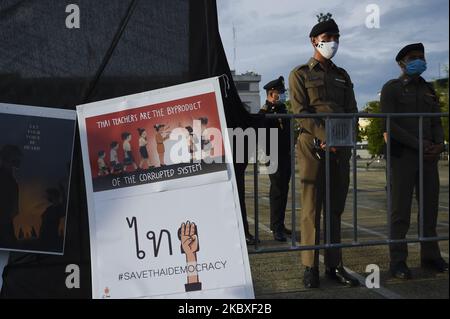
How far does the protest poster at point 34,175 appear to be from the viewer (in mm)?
2375

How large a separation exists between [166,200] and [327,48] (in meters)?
1.72

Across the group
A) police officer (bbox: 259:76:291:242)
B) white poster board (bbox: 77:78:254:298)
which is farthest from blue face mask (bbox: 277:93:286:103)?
white poster board (bbox: 77:78:254:298)

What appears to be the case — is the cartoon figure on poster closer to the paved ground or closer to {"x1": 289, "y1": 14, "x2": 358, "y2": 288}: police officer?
the paved ground

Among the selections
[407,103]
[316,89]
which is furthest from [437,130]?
[316,89]

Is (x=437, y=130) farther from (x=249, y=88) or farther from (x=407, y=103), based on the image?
(x=249, y=88)

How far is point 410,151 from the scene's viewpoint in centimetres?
344

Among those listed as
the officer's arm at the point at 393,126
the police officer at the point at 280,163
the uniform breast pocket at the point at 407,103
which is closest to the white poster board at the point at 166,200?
the officer's arm at the point at 393,126

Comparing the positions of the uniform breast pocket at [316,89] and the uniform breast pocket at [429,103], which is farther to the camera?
the uniform breast pocket at [429,103]

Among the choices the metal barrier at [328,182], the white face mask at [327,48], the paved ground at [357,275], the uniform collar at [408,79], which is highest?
the white face mask at [327,48]

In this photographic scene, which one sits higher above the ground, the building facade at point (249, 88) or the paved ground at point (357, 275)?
the building facade at point (249, 88)

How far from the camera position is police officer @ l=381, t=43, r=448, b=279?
11.2 ft

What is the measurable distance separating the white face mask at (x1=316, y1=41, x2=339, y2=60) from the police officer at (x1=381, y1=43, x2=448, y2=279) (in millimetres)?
530

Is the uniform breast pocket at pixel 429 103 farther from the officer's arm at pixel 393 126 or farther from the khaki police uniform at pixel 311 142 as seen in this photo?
the khaki police uniform at pixel 311 142
